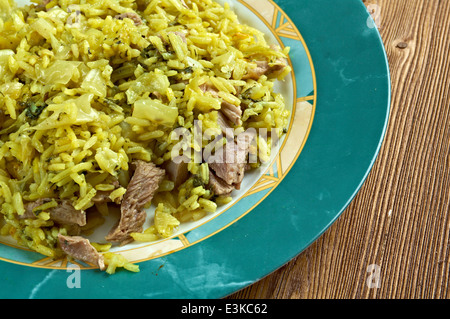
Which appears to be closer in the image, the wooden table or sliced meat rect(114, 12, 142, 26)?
the wooden table

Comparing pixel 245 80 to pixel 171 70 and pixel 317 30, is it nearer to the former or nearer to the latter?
pixel 171 70

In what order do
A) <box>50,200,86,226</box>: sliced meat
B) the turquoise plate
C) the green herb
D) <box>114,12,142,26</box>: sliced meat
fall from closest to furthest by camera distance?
1. the turquoise plate
2. <box>50,200,86,226</box>: sliced meat
3. the green herb
4. <box>114,12,142,26</box>: sliced meat

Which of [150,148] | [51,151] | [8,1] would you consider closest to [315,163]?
[150,148]

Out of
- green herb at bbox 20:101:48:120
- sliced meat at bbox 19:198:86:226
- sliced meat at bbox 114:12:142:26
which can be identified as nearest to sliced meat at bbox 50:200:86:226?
sliced meat at bbox 19:198:86:226

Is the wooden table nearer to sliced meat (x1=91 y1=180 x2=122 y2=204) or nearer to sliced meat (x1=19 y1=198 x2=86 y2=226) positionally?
sliced meat (x1=91 y1=180 x2=122 y2=204)

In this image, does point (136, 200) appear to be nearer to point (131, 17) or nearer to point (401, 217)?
point (131, 17)

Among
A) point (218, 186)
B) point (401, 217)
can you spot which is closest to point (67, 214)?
point (218, 186)

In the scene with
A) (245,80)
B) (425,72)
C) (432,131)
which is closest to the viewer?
(245,80)
